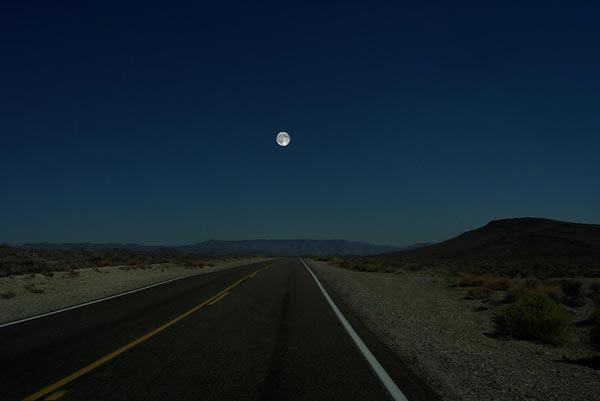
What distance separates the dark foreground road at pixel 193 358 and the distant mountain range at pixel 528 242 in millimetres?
69023

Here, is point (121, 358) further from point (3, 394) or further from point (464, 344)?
point (464, 344)

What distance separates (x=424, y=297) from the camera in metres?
19.3

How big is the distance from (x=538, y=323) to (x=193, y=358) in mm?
8413

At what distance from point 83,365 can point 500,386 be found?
600 centimetres

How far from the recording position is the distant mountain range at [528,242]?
79.6 m

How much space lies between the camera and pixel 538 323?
35.9ft

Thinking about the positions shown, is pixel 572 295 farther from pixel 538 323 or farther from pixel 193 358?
pixel 193 358

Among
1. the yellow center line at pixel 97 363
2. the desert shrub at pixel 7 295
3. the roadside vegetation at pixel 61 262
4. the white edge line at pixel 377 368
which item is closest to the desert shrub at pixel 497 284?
the white edge line at pixel 377 368

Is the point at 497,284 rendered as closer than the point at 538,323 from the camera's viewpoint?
No

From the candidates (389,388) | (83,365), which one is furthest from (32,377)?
(389,388)

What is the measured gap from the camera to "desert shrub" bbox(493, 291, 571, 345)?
35.8ft

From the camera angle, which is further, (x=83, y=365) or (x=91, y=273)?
(x=91, y=273)

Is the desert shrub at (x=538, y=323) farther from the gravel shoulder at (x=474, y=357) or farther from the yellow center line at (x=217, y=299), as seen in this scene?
the yellow center line at (x=217, y=299)

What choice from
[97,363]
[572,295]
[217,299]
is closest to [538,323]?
[217,299]
